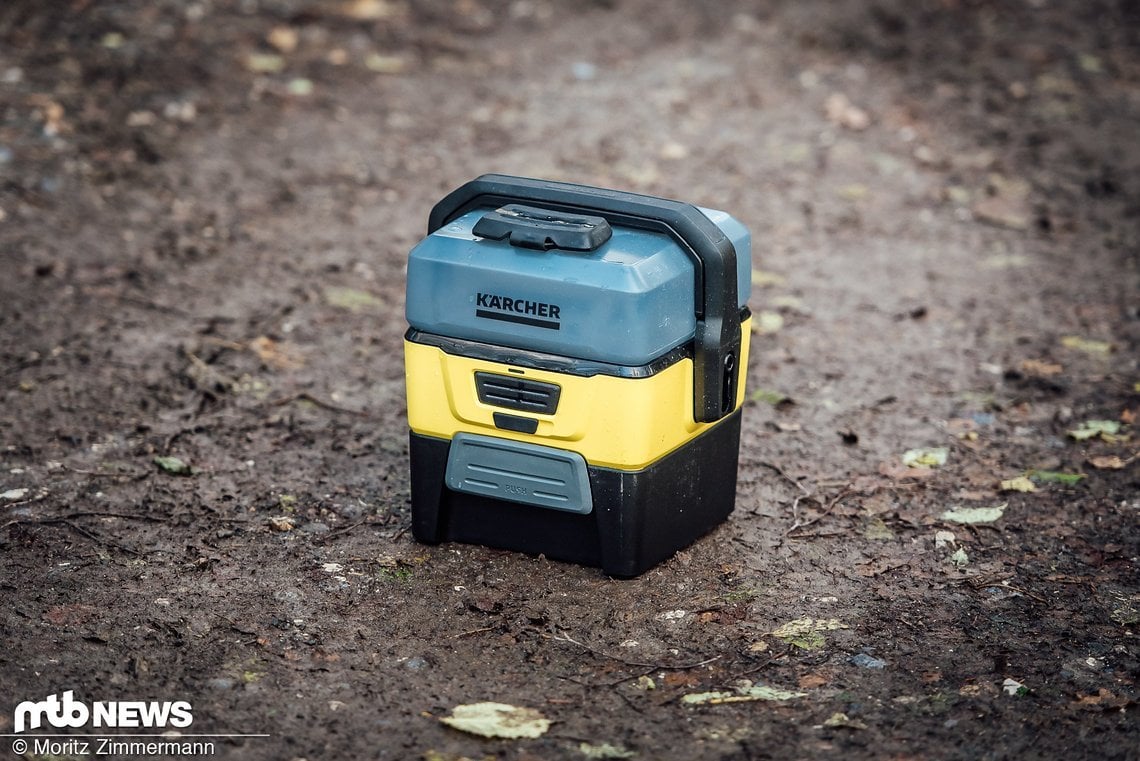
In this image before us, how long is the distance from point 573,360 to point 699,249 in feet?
1.29

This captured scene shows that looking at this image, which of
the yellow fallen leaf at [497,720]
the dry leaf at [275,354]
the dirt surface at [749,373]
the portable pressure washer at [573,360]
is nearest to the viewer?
the yellow fallen leaf at [497,720]

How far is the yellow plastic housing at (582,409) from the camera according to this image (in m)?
3.17

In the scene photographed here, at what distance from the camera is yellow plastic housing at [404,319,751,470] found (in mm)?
3168

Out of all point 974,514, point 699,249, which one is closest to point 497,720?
point 699,249

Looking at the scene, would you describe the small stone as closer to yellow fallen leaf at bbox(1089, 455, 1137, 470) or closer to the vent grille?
the vent grille

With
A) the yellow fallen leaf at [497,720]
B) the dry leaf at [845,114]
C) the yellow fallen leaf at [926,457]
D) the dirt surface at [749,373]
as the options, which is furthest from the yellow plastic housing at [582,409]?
the dry leaf at [845,114]

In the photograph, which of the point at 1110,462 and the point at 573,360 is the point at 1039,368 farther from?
the point at 573,360

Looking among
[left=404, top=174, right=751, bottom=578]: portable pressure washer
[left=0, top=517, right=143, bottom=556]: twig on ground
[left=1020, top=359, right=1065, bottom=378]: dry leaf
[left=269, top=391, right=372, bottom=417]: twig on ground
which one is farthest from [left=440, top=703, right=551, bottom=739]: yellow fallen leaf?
[left=1020, top=359, right=1065, bottom=378]: dry leaf

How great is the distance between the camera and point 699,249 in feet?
10.5

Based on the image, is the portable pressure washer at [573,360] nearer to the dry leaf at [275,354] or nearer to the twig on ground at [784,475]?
the twig on ground at [784,475]

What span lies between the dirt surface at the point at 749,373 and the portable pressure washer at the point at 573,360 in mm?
194

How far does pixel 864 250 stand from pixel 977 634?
277 centimetres

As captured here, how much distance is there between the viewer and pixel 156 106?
6.61 metres

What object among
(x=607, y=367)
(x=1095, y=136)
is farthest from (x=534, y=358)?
(x=1095, y=136)
